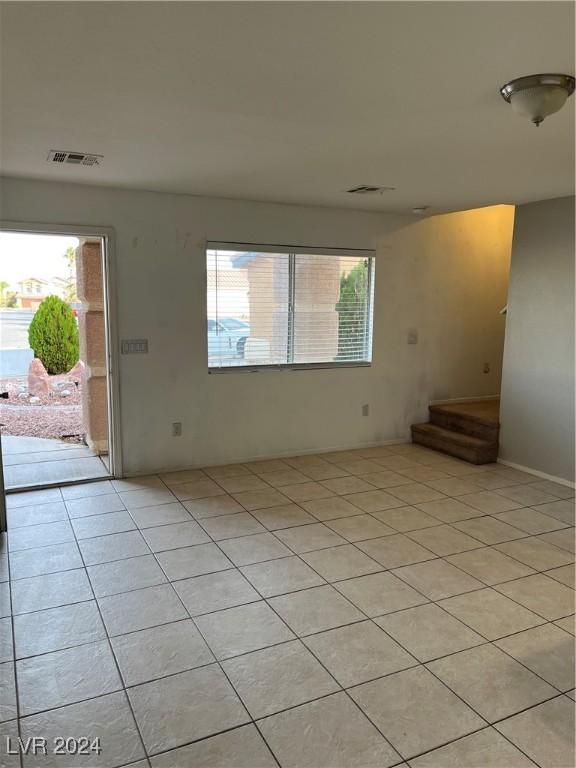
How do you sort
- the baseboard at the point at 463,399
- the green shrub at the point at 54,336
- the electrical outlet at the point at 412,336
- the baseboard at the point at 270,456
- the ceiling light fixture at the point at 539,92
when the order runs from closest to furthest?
the ceiling light fixture at the point at 539,92 → the baseboard at the point at 270,456 → the electrical outlet at the point at 412,336 → the baseboard at the point at 463,399 → the green shrub at the point at 54,336

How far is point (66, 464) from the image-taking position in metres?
4.92

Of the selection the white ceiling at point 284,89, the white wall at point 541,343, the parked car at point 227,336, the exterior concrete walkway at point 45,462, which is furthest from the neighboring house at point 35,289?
the white wall at point 541,343

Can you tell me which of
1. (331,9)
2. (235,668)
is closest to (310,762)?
(235,668)

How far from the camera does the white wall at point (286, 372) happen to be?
14.4ft

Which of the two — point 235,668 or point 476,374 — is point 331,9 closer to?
point 235,668

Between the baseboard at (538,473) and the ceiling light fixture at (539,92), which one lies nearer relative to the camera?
the ceiling light fixture at (539,92)

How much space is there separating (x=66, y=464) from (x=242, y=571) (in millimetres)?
2587

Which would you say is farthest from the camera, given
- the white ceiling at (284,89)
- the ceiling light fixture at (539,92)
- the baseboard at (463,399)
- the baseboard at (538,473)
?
the baseboard at (463,399)

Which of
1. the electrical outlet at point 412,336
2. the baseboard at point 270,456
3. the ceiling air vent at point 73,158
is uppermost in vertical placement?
the ceiling air vent at point 73,158

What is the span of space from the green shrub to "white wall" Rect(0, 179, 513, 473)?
5.02 metres

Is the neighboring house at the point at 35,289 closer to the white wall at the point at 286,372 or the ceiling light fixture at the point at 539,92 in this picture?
the white wall at the point at 286,372

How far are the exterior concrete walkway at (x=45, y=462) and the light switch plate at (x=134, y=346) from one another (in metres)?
1.06

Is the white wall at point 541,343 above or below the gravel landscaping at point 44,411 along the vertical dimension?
above

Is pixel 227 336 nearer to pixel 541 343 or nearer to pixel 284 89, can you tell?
pixel 541 343
